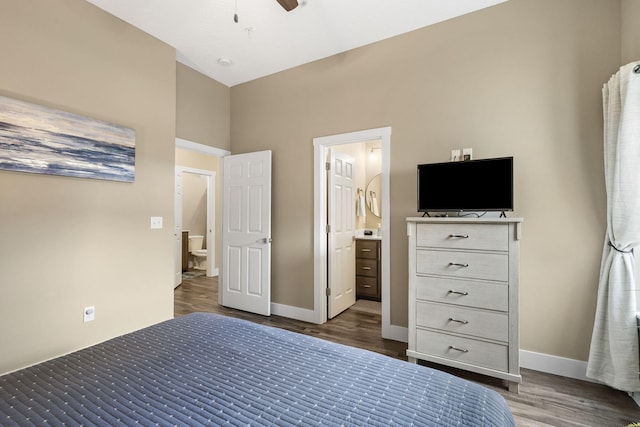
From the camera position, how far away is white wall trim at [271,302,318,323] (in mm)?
3432

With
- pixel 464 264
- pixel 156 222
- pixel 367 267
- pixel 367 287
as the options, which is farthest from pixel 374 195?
pixel 156 222

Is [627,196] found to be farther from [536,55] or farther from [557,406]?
[557,406]

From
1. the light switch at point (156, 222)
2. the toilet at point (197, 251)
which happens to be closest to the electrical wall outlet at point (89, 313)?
the light switch at point (156, 222)

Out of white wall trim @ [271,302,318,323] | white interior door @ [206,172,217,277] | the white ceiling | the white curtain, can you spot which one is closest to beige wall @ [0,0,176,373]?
the white ceiling

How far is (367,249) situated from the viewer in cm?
429

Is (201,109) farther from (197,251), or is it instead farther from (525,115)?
(197,251)

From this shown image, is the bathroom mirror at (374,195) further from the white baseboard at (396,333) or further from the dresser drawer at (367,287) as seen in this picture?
the white baseboard at (396,333)

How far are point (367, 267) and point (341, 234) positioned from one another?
34.0 inches

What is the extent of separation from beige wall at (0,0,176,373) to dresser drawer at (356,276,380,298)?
2.53m

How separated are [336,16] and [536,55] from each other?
1695 mm

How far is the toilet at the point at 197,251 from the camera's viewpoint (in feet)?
21.5

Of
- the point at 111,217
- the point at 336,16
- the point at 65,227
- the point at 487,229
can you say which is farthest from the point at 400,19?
the point at 65,227

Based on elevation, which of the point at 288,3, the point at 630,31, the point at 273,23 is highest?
the point at 273,23

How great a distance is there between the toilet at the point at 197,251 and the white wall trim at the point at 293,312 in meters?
3.47
